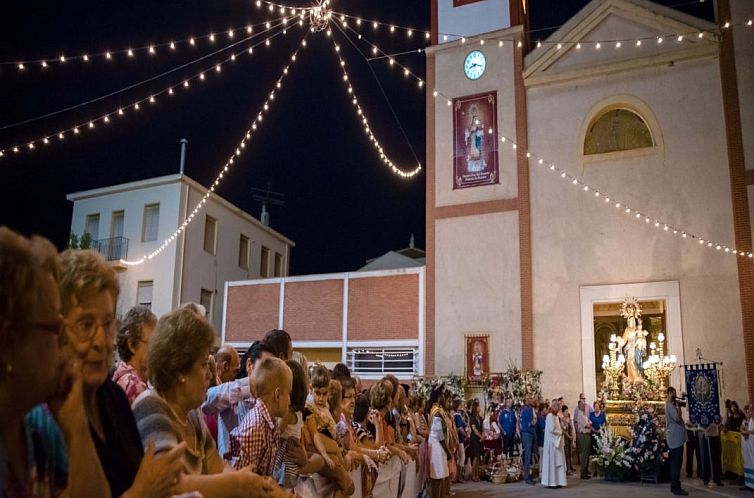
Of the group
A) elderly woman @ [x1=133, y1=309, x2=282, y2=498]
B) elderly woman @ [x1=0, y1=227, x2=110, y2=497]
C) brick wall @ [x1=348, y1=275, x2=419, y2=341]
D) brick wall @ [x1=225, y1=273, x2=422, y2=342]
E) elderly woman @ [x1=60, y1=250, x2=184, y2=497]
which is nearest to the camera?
elderly woman @ [x1=0, y1=227, x2=110, y2=497]

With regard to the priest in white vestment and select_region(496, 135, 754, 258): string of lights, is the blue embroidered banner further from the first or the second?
the priest in white vestment

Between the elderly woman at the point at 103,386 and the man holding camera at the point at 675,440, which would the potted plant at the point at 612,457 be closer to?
the man holding camera at the point at 675,440

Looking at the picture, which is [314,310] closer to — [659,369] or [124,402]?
[659,369]

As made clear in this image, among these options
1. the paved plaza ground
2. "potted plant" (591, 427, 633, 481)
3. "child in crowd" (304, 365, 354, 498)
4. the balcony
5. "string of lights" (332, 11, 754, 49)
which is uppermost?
"string of lights" (332, 11, 754, 49)

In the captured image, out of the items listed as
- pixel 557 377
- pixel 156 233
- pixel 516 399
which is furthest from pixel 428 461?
pixel 156 233

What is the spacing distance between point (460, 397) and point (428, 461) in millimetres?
6072

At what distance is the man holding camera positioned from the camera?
1071 cm

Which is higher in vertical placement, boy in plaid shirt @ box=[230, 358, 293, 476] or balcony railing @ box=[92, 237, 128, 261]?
balcony railing @ box=[92, 237, 128, 261]

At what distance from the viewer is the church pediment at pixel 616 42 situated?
620 inches

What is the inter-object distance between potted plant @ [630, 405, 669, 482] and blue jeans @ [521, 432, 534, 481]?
1910 millimetres

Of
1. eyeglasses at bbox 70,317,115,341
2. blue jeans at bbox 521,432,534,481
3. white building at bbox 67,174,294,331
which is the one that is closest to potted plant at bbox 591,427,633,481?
blue jeans at bbox 521,432,534,481

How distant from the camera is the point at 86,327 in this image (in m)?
1.68

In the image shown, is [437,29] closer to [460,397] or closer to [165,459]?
[460,397]

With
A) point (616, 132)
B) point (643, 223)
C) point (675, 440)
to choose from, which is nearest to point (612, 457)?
point (675, 440)
